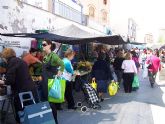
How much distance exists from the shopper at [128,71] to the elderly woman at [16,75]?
24.0 ft

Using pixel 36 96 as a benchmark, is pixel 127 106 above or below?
below

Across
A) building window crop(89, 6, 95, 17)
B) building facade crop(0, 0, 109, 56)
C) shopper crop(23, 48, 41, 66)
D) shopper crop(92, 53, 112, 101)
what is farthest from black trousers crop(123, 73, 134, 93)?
building window crop(89, 6, 95, 17)

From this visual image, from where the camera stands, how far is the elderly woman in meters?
7.25

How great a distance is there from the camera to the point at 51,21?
15.2 metres

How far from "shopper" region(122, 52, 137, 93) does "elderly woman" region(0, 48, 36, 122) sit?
7.32m

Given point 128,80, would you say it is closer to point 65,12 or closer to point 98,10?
point 65,12

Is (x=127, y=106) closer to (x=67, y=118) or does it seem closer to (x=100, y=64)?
(x=100, y=64)

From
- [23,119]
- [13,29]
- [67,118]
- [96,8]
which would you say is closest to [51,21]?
[13,29]

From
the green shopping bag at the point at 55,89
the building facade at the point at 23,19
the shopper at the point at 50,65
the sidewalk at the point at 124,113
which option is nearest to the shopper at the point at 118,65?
the sidewalk at the point at 124,113

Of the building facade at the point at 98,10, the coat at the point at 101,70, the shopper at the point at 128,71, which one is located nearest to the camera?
the coat at the point at 101,70

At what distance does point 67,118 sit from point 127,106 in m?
2.61

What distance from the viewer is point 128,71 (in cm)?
1458

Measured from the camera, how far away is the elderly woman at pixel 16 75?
7246 mm

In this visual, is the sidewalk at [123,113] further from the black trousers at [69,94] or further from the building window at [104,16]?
the building window at [104,16]
